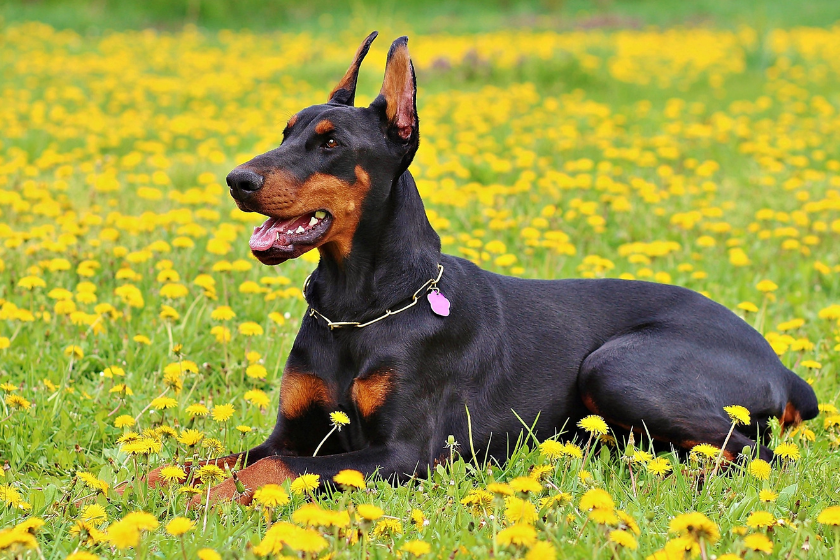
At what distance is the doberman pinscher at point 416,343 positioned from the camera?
3.24 m

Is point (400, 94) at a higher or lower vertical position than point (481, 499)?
higher

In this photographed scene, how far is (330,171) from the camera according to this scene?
3.28 metres

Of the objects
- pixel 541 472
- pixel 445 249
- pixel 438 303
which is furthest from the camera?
pixel 445 249

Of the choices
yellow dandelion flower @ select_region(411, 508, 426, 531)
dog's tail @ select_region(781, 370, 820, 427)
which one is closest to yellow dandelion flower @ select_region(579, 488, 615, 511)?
yellow dandelion flower @ select_region(411, 508, 426, 531)

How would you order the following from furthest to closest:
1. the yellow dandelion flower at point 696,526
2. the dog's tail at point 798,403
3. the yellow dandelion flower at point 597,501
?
the dog's tail at point 798,403 → the yellow dandelion flower at point 597,501 → the yellow dandelion flower at point 696,526

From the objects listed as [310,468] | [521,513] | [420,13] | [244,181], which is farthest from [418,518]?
[420,13]

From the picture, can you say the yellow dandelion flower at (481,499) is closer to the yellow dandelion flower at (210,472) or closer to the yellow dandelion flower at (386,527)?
the yellow dandelion flower at (386,527)

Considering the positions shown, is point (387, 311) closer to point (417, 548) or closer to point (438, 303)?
point (438, 303)

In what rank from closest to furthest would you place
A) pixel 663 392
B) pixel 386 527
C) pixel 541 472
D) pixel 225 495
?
pixel 386 527
pixel 541 472
pixel 225 495
pixel 663 392

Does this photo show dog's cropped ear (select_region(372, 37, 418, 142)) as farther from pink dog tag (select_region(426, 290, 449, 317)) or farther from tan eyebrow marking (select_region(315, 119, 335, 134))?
pink dog tag (select_region(426, 290, 449, 317))

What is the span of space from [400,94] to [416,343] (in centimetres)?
94

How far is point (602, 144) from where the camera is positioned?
865cm

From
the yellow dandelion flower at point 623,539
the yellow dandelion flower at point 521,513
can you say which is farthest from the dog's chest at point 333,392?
the yellow dandelion flower at point 623,539

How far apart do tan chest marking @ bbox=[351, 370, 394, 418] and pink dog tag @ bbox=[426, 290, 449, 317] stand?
330 mm
